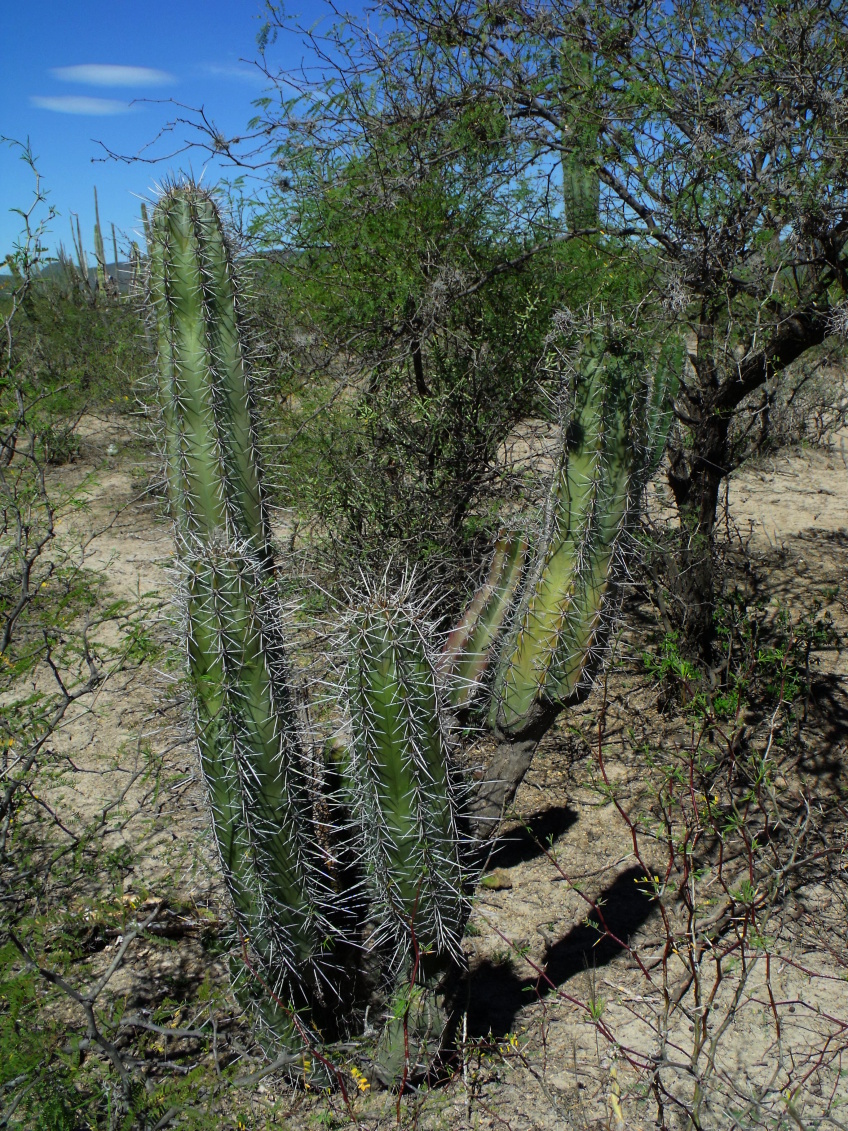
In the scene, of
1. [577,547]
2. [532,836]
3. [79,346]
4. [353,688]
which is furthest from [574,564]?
[79,346]

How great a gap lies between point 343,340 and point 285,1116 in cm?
360

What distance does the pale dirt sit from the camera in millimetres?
2285

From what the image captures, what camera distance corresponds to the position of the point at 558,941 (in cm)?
296

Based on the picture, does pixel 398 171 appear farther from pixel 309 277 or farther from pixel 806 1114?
pixel 806 1114

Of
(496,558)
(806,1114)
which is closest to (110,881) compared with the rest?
(496,558)

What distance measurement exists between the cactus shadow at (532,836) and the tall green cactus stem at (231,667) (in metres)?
1.19

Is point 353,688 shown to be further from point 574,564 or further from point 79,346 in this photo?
point 79,346

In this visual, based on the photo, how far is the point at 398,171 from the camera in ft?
13.7

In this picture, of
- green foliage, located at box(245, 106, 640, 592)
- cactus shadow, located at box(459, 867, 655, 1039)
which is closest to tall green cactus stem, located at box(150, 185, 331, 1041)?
cactus shadow, located at box(459, 867, 655, 1039)

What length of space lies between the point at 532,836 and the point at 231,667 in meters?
1.78

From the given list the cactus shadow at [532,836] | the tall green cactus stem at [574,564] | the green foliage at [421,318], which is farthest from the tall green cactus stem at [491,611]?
the green foliage at [421,318]

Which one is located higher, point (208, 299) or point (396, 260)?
point (396, 260)

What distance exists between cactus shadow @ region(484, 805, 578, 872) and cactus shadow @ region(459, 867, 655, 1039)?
359 mm

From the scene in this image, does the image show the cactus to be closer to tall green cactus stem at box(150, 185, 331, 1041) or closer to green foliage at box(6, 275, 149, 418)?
tall green cactus stem at box(150, 185, 331, 1041)
